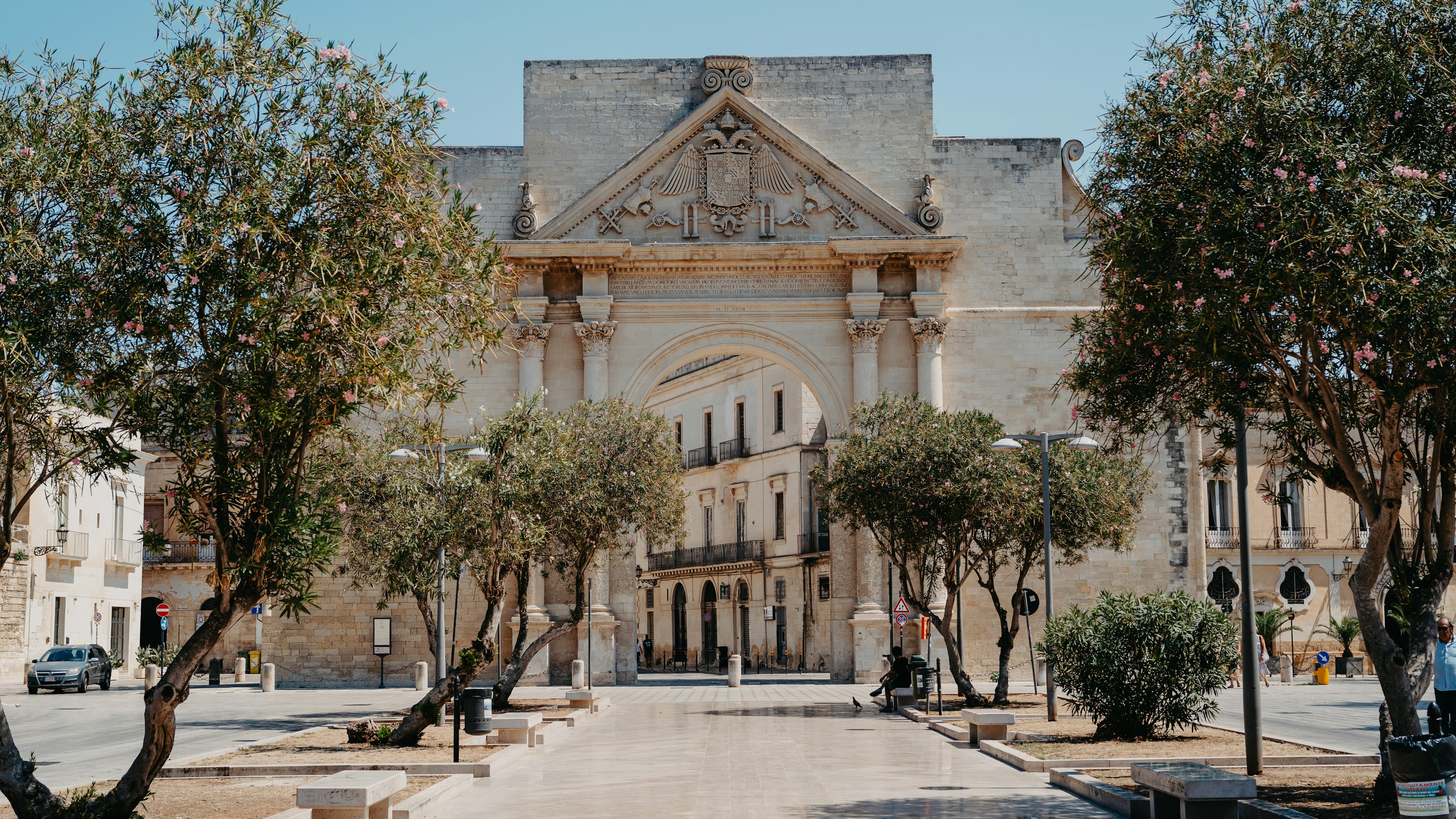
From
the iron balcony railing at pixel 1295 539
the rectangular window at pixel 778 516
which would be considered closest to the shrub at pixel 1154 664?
the iron balcony railing at pixel 1295 539

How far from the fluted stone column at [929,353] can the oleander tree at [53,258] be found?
1098 inches

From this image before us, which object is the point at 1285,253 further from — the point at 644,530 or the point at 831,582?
the point at 831,582

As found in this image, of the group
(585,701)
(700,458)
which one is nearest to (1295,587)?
(700,458)

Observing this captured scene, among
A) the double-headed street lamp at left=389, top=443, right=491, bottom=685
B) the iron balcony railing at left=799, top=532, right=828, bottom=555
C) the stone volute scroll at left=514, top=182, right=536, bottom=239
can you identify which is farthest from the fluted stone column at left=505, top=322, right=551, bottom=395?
the iron balcony railing at left=799, top=532, right=828, bottom=555

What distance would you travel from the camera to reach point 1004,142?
39188mm

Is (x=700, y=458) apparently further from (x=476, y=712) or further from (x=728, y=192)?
(x=476, y=712)

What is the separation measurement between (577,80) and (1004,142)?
38.0 feet

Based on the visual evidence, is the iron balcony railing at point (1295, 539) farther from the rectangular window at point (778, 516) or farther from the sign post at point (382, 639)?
the sign post at point (382, 639)

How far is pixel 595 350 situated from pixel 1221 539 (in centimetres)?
2809

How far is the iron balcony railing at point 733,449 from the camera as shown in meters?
60.8

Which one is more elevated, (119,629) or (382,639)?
(382,639)

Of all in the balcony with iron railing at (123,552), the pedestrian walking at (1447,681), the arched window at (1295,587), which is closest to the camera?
the pedestrian walking at (1447,681)

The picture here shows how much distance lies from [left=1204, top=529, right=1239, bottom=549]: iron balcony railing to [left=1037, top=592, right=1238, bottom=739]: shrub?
36.7 metres

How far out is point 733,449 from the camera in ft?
202
